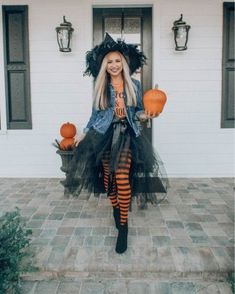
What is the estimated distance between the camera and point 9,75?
4.63m

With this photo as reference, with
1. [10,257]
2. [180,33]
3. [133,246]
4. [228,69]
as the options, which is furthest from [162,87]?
[10,257]

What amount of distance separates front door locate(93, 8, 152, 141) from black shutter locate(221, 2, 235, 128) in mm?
970

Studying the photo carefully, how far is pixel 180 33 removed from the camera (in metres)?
4.33

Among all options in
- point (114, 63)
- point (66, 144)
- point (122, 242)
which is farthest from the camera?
point (66, 144)

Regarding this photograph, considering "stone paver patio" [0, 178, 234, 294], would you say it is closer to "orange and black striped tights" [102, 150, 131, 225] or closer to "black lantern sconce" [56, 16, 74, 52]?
"orange and black striped tights" [102, 150, 131, 225]

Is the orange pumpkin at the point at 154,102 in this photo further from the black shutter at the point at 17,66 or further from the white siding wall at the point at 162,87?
the black shutter at the point at 17,66

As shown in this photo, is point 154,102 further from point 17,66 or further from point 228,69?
point 17,66

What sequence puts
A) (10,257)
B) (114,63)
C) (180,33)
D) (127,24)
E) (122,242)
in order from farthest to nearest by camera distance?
(127,24)
(180,33)
(114,63)
(122,242)
(10,257)

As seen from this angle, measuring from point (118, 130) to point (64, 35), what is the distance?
2105mm

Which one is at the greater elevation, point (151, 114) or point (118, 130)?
point (151, 114)

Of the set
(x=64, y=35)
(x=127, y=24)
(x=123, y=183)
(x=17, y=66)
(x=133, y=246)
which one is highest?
(x=127, y=24)

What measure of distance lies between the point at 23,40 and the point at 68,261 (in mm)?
3145

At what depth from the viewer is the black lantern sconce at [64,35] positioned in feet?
14.2

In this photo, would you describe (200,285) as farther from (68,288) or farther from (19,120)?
(19,120)
